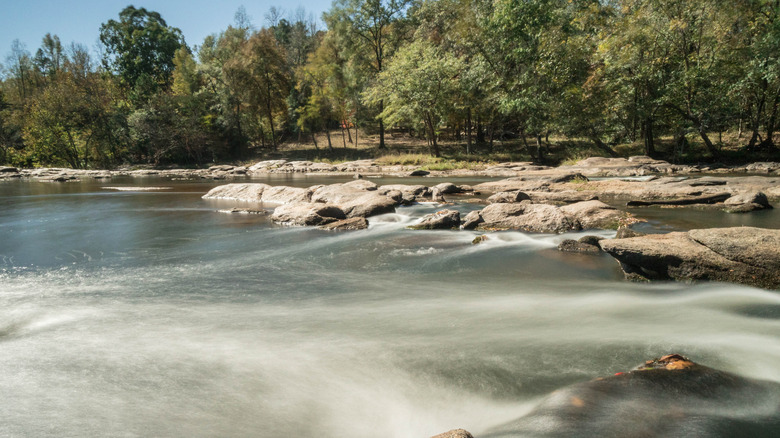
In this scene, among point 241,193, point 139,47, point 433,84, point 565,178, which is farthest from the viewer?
point 139,47

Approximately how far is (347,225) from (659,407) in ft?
30.5

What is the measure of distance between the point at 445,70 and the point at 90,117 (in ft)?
137

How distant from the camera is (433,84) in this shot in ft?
112

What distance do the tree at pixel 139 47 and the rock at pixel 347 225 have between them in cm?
5490

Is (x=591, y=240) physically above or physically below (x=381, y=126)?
below

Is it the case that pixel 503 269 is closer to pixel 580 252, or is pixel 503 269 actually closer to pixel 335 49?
pixel 580 252

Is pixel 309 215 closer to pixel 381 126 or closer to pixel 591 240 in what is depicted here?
pixel 591 240

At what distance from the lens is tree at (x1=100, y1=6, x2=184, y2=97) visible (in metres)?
58.9

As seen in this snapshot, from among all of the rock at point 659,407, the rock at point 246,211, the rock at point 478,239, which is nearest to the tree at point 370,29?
the rock at point 246,211

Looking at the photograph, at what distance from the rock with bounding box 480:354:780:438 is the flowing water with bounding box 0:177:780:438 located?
296 mm

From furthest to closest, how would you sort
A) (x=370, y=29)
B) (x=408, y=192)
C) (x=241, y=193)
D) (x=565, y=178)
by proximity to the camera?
(x=370, y=29), (x=241, y=193), (x=565, y=178), (x=408, y=192)

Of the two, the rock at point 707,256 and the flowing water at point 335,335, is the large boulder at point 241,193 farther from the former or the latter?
the rock at point 707,256

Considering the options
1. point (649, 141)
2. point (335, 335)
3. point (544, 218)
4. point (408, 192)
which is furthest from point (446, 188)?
point (649, 141)

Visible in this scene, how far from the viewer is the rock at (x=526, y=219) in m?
10.1
